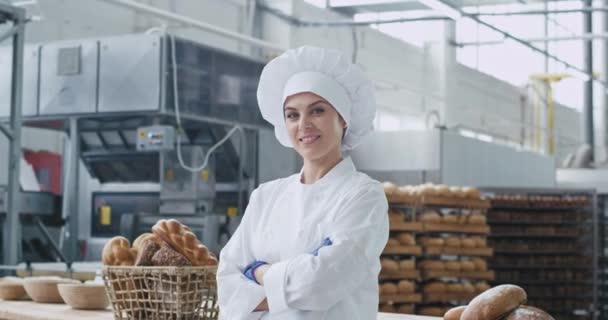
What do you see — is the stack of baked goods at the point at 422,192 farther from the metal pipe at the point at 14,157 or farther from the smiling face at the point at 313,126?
the smiling face at the point at 313,126

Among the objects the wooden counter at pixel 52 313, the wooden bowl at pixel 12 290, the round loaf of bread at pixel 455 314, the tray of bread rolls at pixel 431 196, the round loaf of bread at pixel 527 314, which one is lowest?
the wooden counter at pixel 52 313

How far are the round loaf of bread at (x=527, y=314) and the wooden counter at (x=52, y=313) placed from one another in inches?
25.9

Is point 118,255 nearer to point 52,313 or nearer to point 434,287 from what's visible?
point 52,313

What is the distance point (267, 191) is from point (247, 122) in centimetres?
424

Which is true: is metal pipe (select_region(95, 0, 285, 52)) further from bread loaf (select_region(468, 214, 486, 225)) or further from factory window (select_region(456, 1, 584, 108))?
factory window (select_region(456, 1, 584, 108))

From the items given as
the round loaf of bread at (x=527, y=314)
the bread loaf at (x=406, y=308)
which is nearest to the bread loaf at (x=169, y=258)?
the round loaf of bread at (x=527, y=314)

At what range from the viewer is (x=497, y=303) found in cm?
186

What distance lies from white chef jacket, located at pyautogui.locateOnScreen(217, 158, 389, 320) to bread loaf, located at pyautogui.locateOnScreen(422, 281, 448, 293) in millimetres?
4608

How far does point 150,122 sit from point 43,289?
2989mm

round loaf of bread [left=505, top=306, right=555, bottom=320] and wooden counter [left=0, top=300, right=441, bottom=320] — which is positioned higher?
round loaf of bread [left=505, top=306, right=555, bottom=320]

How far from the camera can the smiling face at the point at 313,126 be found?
1866 mm

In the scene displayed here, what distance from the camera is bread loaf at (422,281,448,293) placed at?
254 inches

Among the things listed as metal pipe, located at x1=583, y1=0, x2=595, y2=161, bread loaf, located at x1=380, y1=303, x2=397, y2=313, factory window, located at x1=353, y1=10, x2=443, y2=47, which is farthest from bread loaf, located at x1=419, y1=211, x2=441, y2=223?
metal pipe, located at x1=583, y1=0, x2=595, y2=161

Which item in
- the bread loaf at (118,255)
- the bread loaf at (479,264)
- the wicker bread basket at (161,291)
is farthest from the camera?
the bread loaf at (479,264)
